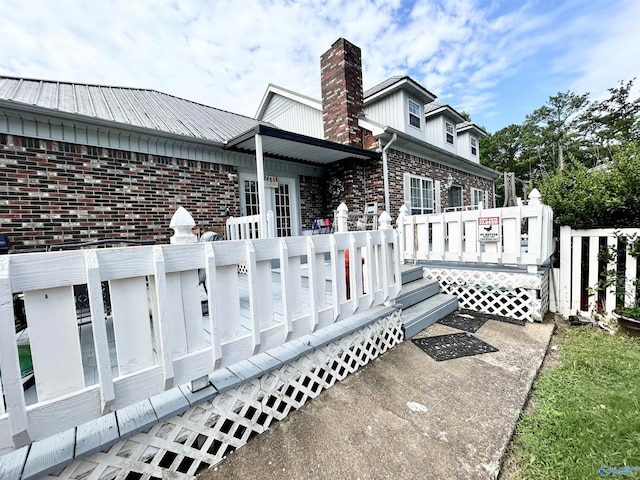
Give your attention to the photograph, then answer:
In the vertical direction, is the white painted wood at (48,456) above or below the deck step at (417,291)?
above

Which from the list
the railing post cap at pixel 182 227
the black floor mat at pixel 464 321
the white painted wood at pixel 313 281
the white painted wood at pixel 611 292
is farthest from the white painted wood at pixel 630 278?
the railing post cap at pixel 182 227

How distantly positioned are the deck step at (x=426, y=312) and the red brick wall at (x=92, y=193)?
15.7ft

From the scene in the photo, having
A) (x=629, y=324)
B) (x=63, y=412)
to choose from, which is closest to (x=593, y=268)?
(x=629, y=324)

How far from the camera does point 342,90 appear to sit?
24.7 ft

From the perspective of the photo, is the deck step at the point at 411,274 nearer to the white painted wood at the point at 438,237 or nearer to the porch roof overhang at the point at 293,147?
the white painted wood at the point at 438,237

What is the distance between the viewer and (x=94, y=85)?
7105 mm

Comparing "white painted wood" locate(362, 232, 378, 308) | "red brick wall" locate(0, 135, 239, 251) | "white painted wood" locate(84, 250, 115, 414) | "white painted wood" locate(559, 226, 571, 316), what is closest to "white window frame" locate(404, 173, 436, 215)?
"white painted wood" locate(559, 226, 571, 316)

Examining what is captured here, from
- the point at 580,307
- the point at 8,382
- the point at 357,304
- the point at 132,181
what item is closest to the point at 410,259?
the point at 580,307

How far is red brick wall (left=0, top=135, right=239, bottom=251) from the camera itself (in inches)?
166

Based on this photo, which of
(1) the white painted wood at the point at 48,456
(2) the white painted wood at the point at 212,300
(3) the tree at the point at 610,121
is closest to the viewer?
(1) the white painted wood at the point at 48,456

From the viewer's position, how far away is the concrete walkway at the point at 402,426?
152cm

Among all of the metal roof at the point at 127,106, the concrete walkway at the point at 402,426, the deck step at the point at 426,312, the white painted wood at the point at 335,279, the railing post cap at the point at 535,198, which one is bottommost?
the concrete walkway at the point at 402,426

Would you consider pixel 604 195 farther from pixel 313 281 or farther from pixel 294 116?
pixel 294 116

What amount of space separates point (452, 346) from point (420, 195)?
664 cm
